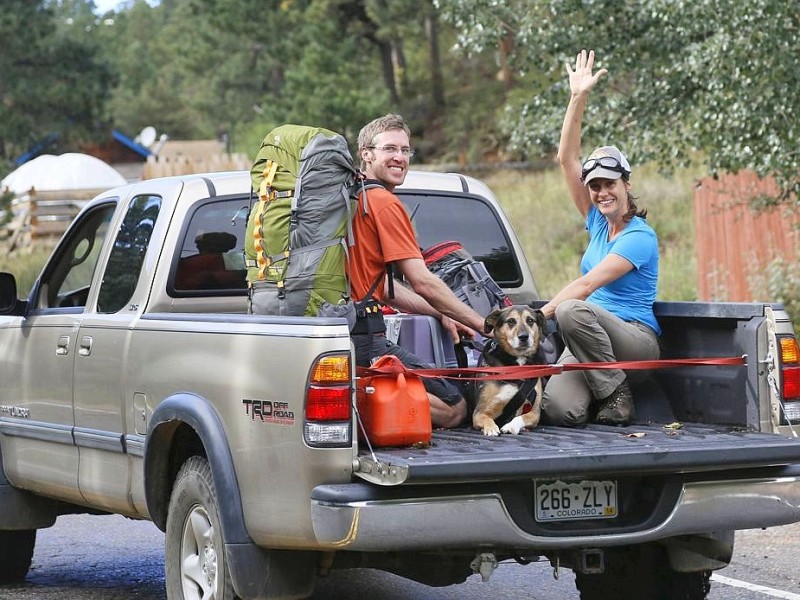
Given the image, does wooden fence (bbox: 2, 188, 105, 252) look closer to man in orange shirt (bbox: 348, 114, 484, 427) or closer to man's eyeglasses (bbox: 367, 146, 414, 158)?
man's eyeglasses (bbox: 367, 146, 414, 158)

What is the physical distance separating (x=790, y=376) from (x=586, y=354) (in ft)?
2.96

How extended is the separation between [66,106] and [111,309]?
35.8 metres

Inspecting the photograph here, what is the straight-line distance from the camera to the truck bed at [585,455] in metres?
4.64

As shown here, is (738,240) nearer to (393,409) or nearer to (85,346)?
(85,346)

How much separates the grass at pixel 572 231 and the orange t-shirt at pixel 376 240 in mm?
15714

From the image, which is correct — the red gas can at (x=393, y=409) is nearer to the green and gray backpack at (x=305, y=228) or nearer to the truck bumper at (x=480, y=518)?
the truck bumper at (x=480, y=518)

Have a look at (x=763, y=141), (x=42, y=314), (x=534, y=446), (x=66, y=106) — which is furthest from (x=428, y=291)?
(x=66, y=106)

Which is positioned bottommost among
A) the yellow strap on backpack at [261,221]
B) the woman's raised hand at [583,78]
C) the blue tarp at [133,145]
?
the yellow strap on backpack at [261,221]

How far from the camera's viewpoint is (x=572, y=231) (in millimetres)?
27453

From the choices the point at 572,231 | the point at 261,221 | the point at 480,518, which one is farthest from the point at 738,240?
the point at 480,518

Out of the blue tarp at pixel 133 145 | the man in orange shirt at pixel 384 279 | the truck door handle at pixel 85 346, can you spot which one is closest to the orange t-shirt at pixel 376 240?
the man in orange shirt at pixel 384 279

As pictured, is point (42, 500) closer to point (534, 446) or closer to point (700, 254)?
point (534, 446)

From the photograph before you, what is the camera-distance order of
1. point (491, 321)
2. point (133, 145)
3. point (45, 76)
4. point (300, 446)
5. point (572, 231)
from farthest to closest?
point (133, 145) < point (45, 76) < point (572, 231) < point (491, 321) < point (300, 446)

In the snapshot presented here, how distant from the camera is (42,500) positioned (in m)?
7.19
